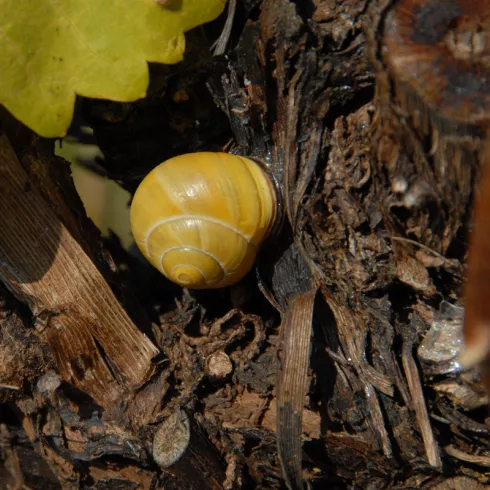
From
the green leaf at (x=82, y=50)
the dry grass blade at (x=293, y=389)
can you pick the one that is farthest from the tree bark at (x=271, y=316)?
the green leaf at (x=82, y=50)

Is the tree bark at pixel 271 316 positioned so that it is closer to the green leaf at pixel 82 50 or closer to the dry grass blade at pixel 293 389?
the dry grass blade at pixel 293 389

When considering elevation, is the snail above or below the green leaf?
below

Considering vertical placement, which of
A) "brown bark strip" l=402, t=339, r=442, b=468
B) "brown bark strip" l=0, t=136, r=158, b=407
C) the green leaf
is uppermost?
the green leaf

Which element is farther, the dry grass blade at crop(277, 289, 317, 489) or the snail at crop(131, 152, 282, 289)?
the snail at crop(131, 152, 282, 289)

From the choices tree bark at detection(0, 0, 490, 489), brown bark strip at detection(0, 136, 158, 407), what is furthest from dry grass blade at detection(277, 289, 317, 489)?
brown bark strip at detection(0, 136, 158, 407)

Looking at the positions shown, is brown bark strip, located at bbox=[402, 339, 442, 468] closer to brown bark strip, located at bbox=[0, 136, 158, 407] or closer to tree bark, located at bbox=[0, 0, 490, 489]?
tree bark, located at bbox=[0, 0, 490, 489]

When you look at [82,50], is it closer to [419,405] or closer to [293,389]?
[293,389]

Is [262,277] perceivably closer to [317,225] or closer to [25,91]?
[317,225]
